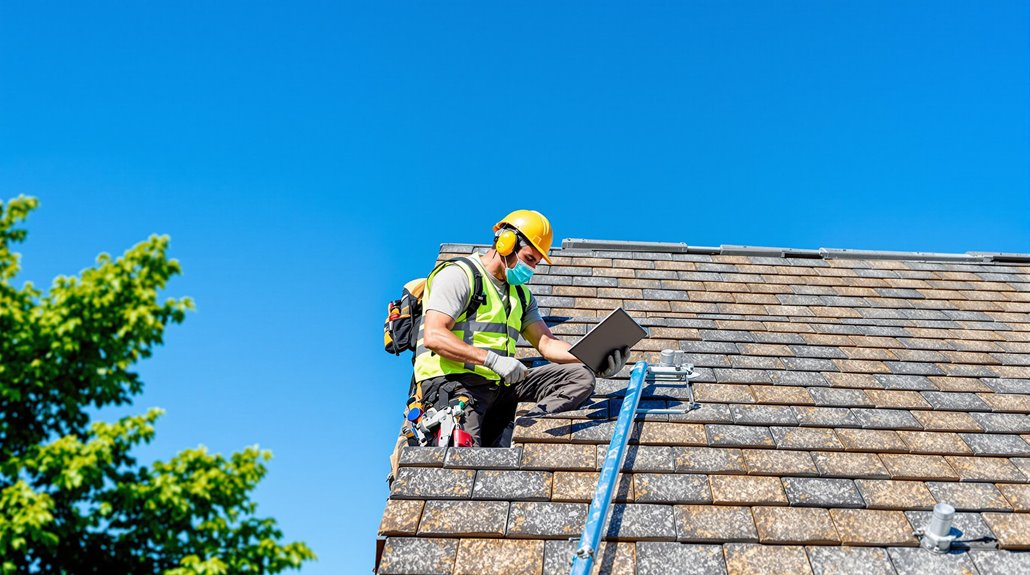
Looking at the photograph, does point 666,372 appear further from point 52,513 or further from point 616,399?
point 52,513

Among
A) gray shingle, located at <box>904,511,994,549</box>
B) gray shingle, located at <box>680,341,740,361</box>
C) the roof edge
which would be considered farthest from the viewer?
the roof edge

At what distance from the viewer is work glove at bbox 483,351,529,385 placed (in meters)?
3.96

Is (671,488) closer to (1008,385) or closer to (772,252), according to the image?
(1008,385)

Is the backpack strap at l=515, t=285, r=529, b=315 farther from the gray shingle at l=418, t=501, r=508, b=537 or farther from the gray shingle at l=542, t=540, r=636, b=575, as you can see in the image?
the gray shingle at l=542, t=540, r=636, b=575

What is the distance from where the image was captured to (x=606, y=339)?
13.7 ft

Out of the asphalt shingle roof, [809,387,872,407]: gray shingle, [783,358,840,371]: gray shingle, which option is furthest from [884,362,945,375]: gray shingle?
[809,387,872,407]: gray shingle

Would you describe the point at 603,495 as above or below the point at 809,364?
below

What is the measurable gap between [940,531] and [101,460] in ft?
A: 11.1

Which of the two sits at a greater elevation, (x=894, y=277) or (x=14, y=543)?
(x=894, y=277)

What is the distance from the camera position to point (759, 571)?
2.98m

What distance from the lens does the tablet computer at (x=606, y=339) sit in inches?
162

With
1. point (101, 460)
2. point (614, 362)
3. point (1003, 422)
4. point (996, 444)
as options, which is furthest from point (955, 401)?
point (101, 460)

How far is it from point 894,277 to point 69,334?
619 centimetres

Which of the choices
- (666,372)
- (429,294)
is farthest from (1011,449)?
(429,294)
